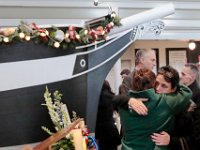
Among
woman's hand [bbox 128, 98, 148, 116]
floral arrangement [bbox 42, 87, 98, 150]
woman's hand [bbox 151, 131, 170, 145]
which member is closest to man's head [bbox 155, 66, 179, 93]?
woman's hand [bbox 128, 98, 148, 116]

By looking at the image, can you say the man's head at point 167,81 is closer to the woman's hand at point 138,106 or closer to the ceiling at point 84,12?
the woman's hand at point 138,106

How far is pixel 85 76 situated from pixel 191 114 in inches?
35.5

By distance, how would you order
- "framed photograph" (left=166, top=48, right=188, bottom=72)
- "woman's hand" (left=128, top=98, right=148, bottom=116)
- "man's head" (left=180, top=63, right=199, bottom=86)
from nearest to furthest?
"woman's hand" (left=128, top=98, right=148, bottom=116) → "man's head" (left=180, top=63, right=199, bottom=86) → "framed photograph" (left=166, top=48, right=188, bottom=72)

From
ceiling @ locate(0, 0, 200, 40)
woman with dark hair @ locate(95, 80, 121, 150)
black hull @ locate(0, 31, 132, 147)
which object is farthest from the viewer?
ceiling @ locate(0, 0, 200, 40)

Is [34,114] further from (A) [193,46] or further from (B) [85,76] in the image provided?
(A) [193,46]

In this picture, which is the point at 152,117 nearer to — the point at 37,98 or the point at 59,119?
the point at 59,119

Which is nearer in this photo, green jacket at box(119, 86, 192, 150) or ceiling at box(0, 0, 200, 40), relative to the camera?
green jacket at box(119, 86, 192, 150)

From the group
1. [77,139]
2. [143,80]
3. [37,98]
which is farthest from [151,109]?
[37,98]

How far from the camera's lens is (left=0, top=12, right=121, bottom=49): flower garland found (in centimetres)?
247

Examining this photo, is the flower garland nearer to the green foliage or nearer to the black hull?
the black hull

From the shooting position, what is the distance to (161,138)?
2178 mm

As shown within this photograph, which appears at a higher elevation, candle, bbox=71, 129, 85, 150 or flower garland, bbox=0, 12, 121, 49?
flower garland, bbox=0, 12, 121, 49

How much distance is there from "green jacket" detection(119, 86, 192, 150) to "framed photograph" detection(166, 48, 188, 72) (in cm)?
456

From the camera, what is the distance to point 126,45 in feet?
10.3
